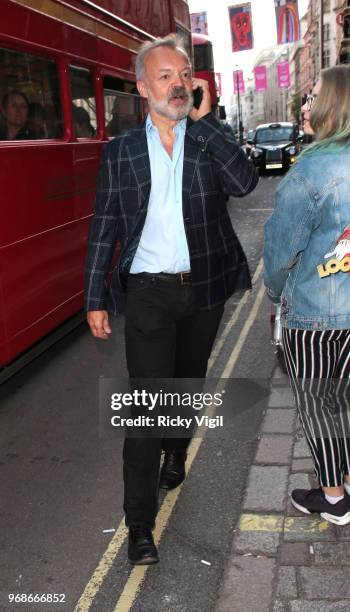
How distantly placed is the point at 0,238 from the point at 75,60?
7.05 feet

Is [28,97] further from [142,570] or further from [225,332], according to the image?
[142,570]

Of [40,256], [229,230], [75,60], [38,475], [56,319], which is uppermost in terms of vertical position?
[75,60]

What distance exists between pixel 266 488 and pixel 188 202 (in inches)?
61.5

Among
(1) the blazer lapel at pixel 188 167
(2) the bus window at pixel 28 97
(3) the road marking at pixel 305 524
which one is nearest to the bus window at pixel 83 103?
(2) the bus window at pixel 28 97

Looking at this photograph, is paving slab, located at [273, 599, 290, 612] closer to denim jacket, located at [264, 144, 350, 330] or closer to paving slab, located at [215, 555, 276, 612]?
paving slab, located at [215, 555, 276, 612]

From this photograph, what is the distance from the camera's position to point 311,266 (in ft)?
8.61

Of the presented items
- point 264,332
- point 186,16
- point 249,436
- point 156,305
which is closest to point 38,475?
point 249,436

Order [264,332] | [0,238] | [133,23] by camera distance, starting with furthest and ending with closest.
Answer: [133,23], [264,332], [0,238]

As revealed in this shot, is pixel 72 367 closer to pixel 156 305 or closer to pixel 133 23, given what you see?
pixel 156 305

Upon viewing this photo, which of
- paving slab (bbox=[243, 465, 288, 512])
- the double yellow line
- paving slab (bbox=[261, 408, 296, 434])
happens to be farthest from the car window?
paving slab (bbox=[243, 465, 288, 512])

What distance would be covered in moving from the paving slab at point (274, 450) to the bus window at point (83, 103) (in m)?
3.33

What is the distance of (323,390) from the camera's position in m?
2.84

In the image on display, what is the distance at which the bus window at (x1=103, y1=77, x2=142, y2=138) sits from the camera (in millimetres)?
6770

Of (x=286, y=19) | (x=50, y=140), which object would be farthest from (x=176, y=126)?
(x=286, y=19)
